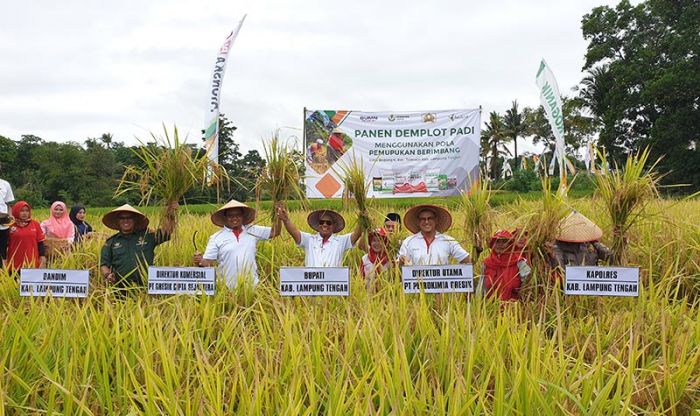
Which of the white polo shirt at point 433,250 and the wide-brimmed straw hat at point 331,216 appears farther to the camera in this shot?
the wide-brimmed straw hat at point 331,216

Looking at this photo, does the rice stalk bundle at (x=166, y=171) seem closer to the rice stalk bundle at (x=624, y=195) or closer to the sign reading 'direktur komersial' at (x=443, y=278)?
the sign reading 'direktur komersial' at (x=443, y=278)

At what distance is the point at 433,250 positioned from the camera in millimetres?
3602

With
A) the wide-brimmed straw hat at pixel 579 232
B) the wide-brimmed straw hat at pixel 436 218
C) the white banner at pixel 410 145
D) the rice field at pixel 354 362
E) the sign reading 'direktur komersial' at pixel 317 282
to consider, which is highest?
the white banner at pixel 410 145

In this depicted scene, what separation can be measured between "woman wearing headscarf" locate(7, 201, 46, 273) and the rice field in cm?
156

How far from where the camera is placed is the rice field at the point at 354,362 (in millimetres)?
1711

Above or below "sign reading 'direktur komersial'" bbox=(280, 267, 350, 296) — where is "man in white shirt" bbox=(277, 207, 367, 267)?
above

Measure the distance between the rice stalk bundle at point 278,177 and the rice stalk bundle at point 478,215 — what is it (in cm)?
115

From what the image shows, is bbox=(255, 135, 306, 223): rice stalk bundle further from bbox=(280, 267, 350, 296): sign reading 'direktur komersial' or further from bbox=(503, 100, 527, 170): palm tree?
bbox=(503, 100, 527, 170): palm tree

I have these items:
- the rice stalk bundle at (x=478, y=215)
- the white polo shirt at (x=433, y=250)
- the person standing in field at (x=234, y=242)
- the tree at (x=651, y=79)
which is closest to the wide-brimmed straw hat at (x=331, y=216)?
the person standing in field at (x=234, y=242)

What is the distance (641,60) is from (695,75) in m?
2.35

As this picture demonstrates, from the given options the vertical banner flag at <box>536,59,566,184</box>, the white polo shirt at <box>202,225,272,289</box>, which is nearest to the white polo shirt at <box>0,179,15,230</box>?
the white polo shirt at <box>202,225,272,289</box>

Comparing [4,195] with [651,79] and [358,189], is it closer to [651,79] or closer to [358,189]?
[358,189]

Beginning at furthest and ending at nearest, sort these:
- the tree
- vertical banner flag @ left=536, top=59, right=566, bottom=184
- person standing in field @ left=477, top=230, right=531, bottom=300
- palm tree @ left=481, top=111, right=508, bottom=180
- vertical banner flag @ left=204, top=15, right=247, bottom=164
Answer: palm tree @ left=481, top=111, right=508, bottom=180
the tree
vertical banner flag @ left=204, top=15, right=247, bottom=164
vertical banner flag @ left=536, top=59, right=566, bottom=184
person standing in field @ left=477, top=230, right=531, bottom=300

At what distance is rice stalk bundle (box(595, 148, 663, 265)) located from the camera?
304 cm
